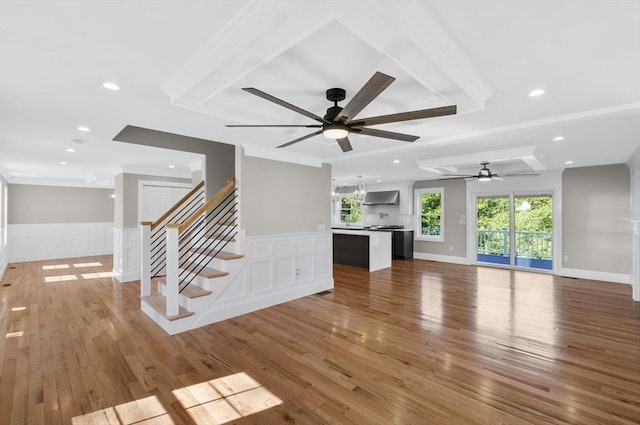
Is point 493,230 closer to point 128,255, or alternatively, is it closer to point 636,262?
point 636,262

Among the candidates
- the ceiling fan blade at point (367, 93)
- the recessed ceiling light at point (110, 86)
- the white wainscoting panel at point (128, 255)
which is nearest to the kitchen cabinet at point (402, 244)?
the white wainscoting panel at point (128, 255)

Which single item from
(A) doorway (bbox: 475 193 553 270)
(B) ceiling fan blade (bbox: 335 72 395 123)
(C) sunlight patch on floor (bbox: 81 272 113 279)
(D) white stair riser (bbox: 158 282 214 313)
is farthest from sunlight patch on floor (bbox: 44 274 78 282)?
(A) doorway (bbox: 475 193 553 270)

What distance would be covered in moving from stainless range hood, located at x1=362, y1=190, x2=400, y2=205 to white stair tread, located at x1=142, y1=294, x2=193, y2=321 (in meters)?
7.13

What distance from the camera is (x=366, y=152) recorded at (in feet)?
16.1

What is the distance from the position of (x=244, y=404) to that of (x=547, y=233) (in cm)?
821

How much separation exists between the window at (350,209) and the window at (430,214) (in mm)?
2258

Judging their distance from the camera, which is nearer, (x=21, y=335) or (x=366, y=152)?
(x=21, y=335)

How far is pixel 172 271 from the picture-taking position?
3.54 meters

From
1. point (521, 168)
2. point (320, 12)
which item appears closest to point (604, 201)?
point (521, 168)

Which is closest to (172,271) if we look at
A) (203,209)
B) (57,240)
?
(203,209)

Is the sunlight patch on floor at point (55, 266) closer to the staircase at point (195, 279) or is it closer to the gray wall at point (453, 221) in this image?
the staircase at point (195, 279)

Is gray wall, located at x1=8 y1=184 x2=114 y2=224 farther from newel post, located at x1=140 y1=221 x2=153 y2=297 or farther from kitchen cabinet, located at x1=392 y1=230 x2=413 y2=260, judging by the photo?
kitchen cabinet, located at x1=392 y1=230 x2=413 y2=260

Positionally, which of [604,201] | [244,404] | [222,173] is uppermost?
[222,173]

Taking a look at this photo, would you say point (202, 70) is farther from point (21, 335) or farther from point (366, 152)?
point (21, 335)
